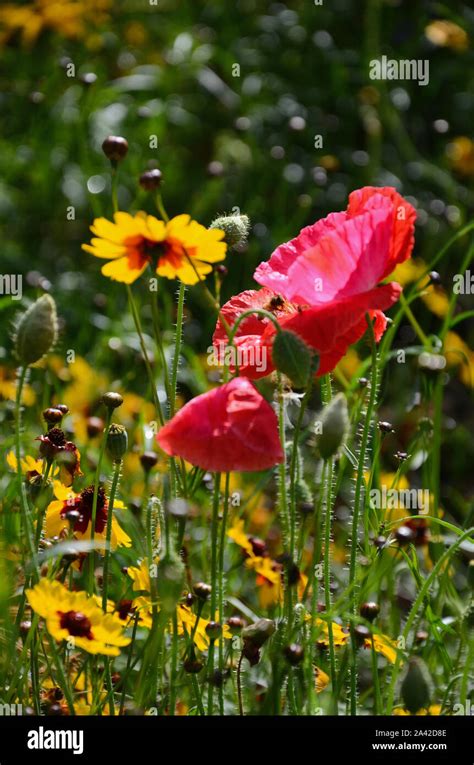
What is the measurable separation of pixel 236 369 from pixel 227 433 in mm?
113

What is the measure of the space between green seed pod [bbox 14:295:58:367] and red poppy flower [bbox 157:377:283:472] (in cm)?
14

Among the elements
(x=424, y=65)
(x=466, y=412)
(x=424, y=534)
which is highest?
(x=424, y=65)

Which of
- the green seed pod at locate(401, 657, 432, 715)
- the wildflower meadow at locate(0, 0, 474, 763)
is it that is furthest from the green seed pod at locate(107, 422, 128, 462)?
the green seed pod at locate(401, 657, 432, 715)

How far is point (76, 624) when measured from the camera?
997 millimetres

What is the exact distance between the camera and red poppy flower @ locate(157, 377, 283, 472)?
93 centimetres

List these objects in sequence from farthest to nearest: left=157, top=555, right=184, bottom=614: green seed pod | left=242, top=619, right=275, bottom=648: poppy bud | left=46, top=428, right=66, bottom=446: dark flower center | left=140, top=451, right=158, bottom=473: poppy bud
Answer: left=140, top=451, right=158, bottom=473: poppy bud → left=46, top=428, right=66, bottom=446: dark flower center → left=242, top=619, right=275, bottom=648: poppy bud → left=157, top=555, right=184, bottom=614: green seed pod

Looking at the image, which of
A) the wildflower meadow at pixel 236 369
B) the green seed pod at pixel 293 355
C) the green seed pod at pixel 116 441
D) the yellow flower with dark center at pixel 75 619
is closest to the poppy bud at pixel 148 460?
the wildflower meadow at pixel 236 369

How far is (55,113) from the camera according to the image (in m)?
2.96

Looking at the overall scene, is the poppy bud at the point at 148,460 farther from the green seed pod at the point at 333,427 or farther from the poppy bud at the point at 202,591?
the green seed pod at the point at 333,427

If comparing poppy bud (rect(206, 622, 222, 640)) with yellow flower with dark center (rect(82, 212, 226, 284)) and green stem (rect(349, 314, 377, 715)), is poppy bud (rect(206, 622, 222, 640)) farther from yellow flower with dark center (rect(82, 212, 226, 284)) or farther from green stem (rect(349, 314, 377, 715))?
yellow flower with dark center (rect(82, 212, 226, 284))

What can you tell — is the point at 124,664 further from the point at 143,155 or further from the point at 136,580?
the point at 143,155

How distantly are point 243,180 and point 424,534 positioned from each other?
164 cm

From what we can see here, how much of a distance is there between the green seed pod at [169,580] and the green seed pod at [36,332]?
0.22 m
